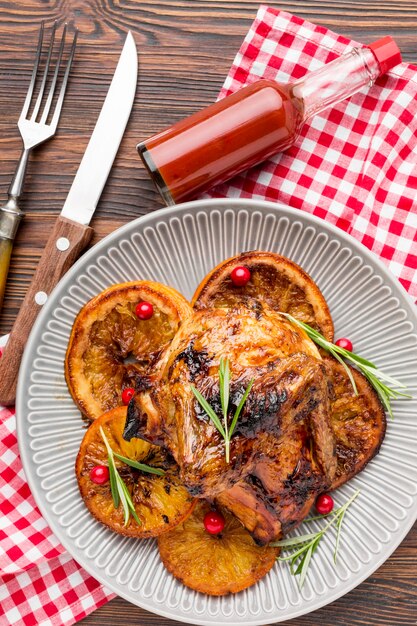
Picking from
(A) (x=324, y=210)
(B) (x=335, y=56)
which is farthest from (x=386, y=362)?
(B) (x=335, y=56)

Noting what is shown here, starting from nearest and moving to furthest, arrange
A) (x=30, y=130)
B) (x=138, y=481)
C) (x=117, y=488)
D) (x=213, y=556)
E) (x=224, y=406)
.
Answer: (x=224, y=406), (x=117, y=488), (x=138, y=481), (x=213, y=556), (x=30, y=130)

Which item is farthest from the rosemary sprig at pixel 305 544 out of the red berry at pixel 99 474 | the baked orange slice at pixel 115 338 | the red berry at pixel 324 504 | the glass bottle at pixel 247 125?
the glass bottle at pixel 247 125

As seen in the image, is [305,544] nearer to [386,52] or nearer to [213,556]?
[213,556]

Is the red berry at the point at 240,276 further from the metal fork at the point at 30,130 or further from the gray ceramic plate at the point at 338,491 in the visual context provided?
the metal fork at the point at 30,130

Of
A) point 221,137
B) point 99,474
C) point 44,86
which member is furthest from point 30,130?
point 99,474

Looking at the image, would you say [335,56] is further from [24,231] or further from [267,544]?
[267,544]

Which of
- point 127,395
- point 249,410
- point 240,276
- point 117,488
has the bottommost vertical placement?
point 117,488

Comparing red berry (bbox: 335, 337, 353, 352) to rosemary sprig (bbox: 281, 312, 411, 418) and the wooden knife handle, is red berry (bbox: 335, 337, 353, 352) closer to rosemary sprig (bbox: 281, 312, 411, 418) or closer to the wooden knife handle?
rosemary sprig (bbox: 281, 312, 411, 418)

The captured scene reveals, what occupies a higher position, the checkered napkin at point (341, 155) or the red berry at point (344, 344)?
the checkered napkin at point (341, 155)
